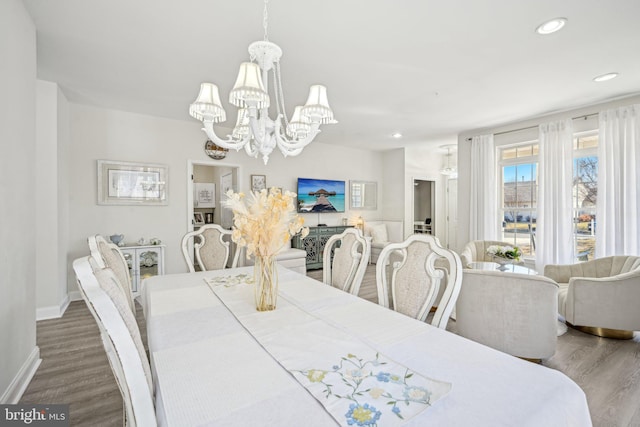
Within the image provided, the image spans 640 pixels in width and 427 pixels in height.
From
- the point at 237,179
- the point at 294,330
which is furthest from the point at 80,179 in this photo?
the point at 294,330

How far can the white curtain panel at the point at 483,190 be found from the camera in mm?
4867

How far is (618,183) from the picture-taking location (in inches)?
142

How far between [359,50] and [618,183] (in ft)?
12.0

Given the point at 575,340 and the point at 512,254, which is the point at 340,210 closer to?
the point at 512,254

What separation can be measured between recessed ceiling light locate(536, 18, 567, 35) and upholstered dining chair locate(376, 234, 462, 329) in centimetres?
198

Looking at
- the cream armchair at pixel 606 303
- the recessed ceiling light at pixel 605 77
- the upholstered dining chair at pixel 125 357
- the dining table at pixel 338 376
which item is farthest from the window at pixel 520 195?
the upholstered dining chair at pixel 125 357

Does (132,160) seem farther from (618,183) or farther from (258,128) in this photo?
(618,183)

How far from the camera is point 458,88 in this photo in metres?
3.38

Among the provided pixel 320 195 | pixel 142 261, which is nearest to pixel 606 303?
pixel 320 195

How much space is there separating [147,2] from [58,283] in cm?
323

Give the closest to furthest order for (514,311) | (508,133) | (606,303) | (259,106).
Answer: (259,106)
(514,311)
(606,303)
(508,133)

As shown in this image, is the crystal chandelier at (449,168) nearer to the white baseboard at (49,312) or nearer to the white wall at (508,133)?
the white wall at (508,133)

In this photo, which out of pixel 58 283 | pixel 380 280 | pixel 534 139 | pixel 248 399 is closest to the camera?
pixel 248 399

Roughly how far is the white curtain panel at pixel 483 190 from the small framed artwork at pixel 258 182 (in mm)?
3727
